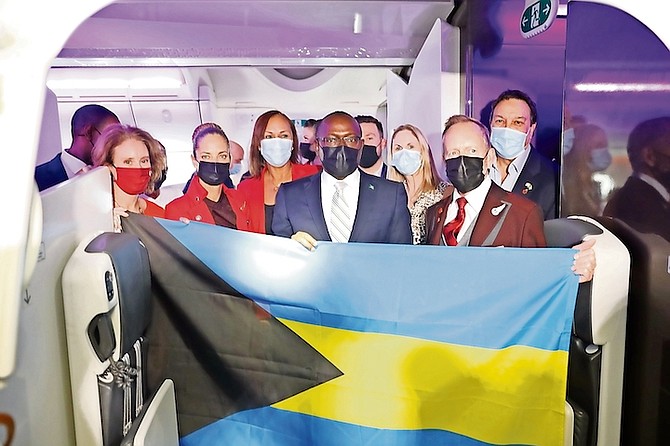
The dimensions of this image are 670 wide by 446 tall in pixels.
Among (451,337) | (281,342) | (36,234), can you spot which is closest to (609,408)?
(451,337)

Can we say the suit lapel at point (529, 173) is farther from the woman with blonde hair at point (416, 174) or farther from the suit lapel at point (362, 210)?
the suit lapel at point (362, 210)

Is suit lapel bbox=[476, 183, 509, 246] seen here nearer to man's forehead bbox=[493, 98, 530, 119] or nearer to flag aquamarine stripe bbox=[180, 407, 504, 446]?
man's forehead bbox=[493, 98, 530, 119]

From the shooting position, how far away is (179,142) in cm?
326

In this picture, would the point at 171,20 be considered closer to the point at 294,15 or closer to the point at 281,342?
the point at 294,15

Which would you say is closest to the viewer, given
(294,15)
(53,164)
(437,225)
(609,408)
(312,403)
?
(609,408)

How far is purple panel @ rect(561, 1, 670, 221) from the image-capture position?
1.86 m

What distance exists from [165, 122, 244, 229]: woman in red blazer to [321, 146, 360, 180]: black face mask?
0.52 m

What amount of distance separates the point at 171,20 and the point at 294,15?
2.34 ft

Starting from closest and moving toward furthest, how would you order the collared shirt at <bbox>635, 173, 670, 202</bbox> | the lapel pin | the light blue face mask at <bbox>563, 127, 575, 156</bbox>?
the collared shirt at <bbox>635, 173, 670, 202</bbox> → the light blue face mask at <bbox>563, 127, 575, 156</bbox> → the lapel pin

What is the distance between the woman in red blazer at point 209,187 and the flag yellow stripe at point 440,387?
2.64 ft

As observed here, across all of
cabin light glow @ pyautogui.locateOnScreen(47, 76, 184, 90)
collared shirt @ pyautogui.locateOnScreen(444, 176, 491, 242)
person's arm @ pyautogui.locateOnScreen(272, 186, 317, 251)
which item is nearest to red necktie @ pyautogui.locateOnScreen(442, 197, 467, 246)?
collared shirt @ pyautogui.locateOnScreen(444, 176, 491, 242)

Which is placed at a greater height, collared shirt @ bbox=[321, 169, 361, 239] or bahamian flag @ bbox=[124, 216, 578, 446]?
collared shirt @ bbox=[321, 169, 361, 239]

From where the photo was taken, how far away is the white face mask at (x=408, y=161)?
273 centimetres

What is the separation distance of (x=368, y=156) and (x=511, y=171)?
0.75 metres
